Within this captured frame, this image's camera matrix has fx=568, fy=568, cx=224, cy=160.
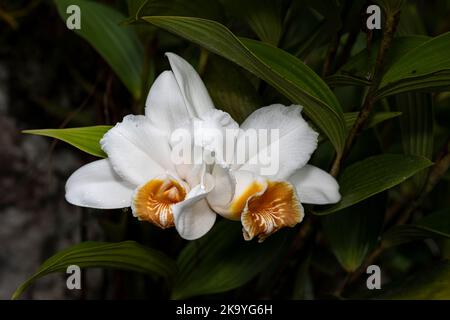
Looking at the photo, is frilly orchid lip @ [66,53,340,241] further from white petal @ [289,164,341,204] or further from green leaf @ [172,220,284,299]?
green leaf @ [172,220,284,299]

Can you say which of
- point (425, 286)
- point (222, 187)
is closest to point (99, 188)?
point (222, 187)

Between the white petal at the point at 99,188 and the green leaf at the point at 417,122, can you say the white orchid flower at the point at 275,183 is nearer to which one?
the white petal at the point at 99,188

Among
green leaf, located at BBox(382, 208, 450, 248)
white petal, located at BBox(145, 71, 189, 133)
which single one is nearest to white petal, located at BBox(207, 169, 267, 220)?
white petal, located at BBox(145, 71, 189, 133)

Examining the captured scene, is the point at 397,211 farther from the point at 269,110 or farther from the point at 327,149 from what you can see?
the point at 269,110

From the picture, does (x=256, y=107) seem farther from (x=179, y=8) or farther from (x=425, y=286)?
(x=425, y=286)

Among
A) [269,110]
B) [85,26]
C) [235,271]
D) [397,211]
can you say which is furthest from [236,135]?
[397,211]

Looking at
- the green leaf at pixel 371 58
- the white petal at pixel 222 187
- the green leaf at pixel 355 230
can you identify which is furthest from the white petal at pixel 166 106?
the green leaf at pixel 355 230
